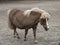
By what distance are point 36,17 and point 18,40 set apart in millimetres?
1046

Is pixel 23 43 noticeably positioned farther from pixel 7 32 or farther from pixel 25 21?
pixel 7 32

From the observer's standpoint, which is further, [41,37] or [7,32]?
[7,32]

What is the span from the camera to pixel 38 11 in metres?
5.86

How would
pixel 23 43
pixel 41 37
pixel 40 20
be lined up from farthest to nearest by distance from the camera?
pixel 41 37 < pixel 23 43 < pixel 40 20

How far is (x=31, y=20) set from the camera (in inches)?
231

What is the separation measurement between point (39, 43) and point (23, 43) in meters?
0.45

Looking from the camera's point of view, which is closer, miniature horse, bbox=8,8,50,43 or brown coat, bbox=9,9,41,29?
miniature horse, bbox=8,8,50,43

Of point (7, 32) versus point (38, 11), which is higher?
point (38, 11)

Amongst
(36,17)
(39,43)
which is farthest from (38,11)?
(39,43)

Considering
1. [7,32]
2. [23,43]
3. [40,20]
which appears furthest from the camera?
[7,32]

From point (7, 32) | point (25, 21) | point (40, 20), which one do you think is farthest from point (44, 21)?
point (7, 32)

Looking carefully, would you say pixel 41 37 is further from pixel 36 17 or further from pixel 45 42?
pixel 36 17

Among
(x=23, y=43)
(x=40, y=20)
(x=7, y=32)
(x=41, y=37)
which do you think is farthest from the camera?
(x=7, y=32)

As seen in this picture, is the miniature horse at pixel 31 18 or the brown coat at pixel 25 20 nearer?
the miniature horse at pixel 31 18
